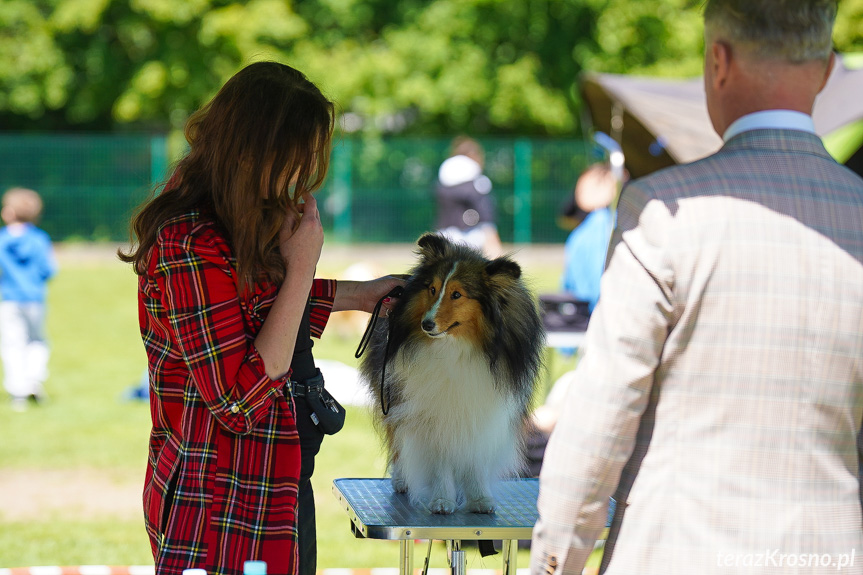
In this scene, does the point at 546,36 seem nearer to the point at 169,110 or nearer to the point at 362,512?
the point at 169,110

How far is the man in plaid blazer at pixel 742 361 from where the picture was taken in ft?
6.10

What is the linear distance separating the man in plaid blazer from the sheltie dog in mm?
1011

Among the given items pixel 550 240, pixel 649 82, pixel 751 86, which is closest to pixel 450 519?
pixel 751 86

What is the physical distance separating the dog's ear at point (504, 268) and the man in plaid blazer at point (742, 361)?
3.98 feet

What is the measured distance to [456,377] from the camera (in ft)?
9.77

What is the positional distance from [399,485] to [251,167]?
4.03 feet

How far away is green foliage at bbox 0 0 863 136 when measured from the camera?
23938 millimetres

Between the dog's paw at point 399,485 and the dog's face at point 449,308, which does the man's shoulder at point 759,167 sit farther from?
Result: the dog's paw at point 399,485

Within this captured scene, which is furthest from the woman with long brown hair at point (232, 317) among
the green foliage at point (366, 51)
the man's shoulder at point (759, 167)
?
the green foliage at point (366, 51)

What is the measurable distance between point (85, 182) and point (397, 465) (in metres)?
20.4

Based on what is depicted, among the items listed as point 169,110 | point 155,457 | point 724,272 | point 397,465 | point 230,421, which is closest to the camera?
point 724,272

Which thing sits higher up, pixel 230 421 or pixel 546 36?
pixel 546 36

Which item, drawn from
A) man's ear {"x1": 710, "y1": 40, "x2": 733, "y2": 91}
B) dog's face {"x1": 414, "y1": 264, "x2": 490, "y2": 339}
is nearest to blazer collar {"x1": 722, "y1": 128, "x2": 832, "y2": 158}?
man's ear {"x1": 710, "y1": 40, "x2": 733, "y2": 91}

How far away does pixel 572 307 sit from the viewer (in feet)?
23.6
